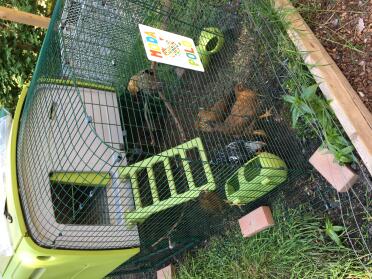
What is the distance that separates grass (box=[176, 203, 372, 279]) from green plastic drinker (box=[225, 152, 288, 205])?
220 millimetres

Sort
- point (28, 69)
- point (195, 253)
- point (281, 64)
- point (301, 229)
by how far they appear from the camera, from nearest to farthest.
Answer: point (301, 229) < point (281, 64) < point (195, 253) < point (28, 69)

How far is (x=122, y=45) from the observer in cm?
209

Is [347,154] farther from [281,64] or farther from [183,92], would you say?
[183,92]

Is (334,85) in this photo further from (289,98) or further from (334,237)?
(334,237)

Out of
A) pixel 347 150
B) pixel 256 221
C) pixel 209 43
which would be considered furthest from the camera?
pixel 209 43

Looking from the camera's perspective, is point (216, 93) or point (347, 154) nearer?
point (347, 154)

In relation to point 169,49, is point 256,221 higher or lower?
lower

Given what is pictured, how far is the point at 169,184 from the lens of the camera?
1.98 meters

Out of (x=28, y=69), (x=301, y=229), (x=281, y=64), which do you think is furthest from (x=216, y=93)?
(x=28, y=69)

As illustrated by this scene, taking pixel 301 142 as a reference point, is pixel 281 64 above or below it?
above

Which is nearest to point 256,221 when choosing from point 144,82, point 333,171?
point 333,171

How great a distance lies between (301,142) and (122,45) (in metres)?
1.00

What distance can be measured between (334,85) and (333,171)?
382 millimetres

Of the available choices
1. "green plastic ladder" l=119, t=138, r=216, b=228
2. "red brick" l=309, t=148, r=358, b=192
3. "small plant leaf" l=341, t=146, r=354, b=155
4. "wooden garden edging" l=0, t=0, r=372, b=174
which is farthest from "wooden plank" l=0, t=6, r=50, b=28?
"small plant leaf" l=341, t=146, r=354, b=155
